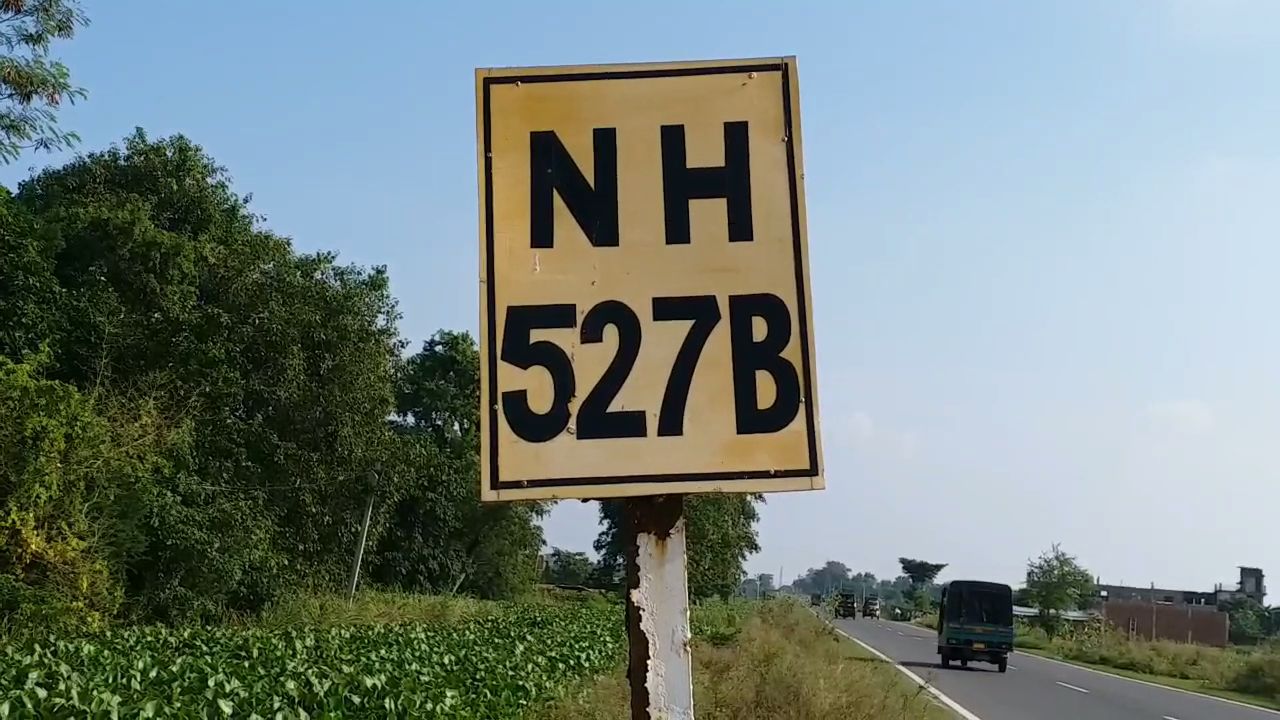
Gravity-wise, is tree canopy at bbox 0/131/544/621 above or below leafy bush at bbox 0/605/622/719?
above

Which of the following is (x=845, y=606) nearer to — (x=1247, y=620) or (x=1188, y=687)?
(x=1247, y=620)

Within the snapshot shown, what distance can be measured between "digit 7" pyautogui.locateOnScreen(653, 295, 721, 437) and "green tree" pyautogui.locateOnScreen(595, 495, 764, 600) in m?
39.4

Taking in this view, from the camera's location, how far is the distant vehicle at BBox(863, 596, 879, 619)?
88.3 meters

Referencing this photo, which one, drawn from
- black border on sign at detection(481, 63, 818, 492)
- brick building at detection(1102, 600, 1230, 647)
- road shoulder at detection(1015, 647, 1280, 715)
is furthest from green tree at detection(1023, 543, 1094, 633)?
black border on sign at detection(481, 63, 818, 492)

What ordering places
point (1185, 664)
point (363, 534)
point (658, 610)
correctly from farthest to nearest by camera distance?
point (1185, 664), point (363, 534), point (658, 610)

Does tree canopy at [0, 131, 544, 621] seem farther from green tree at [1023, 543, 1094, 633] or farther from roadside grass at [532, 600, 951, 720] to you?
green tree at [1023, 543, 1094, 633]

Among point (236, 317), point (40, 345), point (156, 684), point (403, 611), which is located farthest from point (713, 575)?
point (156, 684)

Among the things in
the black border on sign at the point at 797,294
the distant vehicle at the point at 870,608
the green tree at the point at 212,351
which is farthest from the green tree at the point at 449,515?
the distant vehicle at the point at 870,608

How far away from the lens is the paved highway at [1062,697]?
56.3ft

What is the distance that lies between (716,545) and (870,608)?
43.0 meters

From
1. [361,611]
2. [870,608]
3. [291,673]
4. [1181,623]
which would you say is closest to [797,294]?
[291,673]

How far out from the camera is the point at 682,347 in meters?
2.28

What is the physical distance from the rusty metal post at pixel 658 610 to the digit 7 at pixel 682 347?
0.50 ft

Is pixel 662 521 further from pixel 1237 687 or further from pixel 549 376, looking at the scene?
pixel 1237 687
